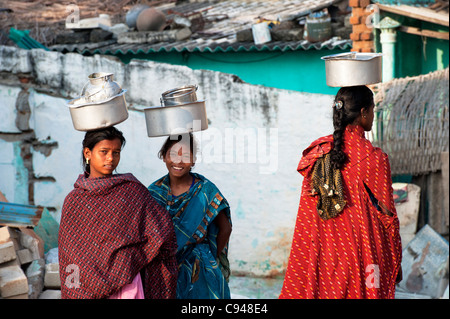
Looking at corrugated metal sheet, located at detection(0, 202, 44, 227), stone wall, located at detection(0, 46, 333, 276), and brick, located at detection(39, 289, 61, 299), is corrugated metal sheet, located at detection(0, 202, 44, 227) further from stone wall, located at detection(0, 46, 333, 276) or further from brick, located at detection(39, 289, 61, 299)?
stone wall, located at detection(0, 46, 333, 276)

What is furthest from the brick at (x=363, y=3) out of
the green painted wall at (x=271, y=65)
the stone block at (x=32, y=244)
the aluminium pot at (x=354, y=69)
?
the stone block at (x=32, y=244)

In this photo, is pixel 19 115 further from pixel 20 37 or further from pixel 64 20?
pixel 64 20

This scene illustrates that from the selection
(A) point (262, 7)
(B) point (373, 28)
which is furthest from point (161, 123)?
(A) point (262, 7)

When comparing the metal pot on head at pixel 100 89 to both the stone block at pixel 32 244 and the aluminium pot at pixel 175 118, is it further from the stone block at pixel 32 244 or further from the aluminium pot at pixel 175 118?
the stone block at pixel 32 244

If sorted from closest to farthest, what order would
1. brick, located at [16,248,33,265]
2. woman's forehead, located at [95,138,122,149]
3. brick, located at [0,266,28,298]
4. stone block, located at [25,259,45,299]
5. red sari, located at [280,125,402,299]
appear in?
woman's forehead, located at [95,138,122,149], red sari, located at [280,125,402,299], brick, located at [0,266,28,298], stone block, located at [25,259,45,299], brick, located at [16,248,33,265]

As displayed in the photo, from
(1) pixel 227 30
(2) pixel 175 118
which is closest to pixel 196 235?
(2) pixel 175 118

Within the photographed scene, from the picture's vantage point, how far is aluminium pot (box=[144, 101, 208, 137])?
374 cm

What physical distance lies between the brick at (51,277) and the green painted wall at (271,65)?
4.75 metres

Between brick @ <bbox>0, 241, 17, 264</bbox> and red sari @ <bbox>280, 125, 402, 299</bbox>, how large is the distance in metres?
2.40

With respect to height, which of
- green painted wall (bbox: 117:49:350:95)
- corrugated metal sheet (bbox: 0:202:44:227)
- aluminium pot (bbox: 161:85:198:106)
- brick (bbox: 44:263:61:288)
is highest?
green painted wall (bbox: 117:49:350:95)

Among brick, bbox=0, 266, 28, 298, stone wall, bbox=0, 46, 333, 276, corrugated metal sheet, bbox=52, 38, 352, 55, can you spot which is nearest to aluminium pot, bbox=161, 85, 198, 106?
brick, bbox=0, 266, 28, 298

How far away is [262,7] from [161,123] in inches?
327

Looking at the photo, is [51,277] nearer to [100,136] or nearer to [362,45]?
[100,136]

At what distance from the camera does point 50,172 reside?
24.9 ft
